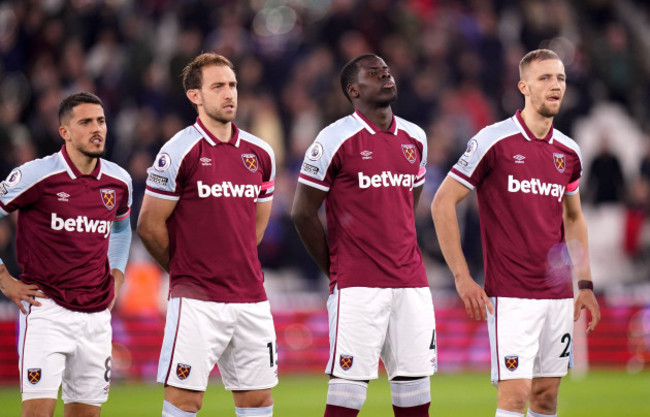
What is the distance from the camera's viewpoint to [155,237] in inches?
315

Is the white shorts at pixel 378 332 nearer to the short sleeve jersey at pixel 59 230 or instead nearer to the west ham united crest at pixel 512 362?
the west ham united crest at pixel 512 362

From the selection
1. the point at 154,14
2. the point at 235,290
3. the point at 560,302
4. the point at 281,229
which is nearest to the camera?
the point at 235,290

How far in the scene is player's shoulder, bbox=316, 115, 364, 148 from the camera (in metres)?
8.23

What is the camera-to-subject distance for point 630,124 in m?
18.7

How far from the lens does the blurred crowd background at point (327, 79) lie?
1706 cm

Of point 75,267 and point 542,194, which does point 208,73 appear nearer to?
point 75,267

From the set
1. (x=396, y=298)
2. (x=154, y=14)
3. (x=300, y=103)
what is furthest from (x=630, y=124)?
(x=396, y=298)

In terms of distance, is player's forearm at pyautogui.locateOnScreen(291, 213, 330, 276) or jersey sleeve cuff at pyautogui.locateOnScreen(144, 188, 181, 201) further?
player's forearm at pyautogui.locateOnScreen(291, 213, 330, 276)

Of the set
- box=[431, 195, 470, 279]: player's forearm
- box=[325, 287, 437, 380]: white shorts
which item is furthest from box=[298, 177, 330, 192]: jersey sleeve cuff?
box=[431, 195, 470, 279]: player's forearm

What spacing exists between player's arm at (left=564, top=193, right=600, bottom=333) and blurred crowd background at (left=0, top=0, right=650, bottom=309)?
24.9ft

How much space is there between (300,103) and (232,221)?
34.8 feet

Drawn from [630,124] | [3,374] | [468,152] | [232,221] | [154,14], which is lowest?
[3,374]

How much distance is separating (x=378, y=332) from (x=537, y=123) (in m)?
2.01

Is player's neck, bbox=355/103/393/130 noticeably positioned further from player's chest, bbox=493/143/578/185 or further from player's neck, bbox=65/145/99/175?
player's neck, bbox=65/145/99/175
